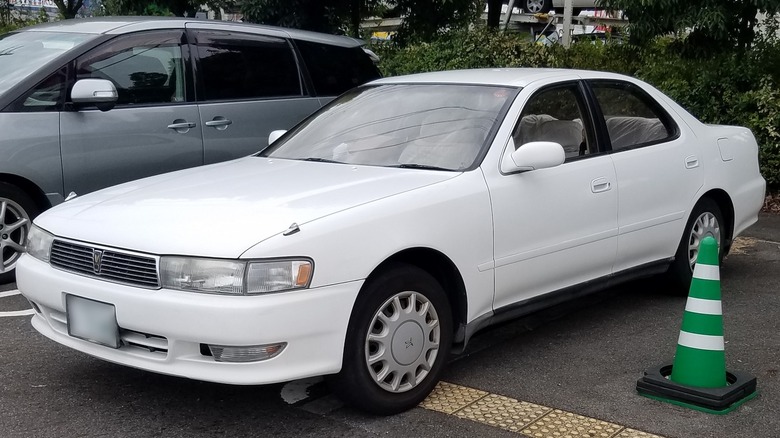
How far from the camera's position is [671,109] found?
600 centimetres

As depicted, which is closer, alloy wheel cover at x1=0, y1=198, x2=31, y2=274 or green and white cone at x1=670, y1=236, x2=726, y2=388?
green and white cone at x1=670, y1=236, x2=726, y2=388

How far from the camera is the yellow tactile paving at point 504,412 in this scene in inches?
160

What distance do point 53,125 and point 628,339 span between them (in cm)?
380

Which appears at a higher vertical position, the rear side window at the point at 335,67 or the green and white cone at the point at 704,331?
the rear side window at the point at 335,67

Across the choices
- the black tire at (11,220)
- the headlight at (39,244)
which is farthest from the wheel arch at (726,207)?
the black tire at (11,220)

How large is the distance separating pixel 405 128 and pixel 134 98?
2509 mm

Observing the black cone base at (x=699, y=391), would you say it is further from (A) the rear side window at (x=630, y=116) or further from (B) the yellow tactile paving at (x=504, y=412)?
(A) the rear side window at (x=630, y=116)

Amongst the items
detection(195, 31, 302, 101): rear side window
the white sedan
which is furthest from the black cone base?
detection(195, 31, 302, 101): rear side window

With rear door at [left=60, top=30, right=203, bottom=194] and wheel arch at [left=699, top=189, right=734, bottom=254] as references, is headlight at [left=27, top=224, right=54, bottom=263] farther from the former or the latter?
wheel arch at [left=699, top=189, right=734, bottom=254]

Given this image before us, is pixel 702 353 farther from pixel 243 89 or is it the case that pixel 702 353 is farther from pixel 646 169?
pixel 243 89

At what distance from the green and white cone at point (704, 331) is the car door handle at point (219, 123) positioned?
12.6 feet

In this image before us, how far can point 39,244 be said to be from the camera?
170 inches

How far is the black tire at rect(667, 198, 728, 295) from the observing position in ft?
19.3

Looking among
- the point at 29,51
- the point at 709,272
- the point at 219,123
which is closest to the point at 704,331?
the point at 709,272
